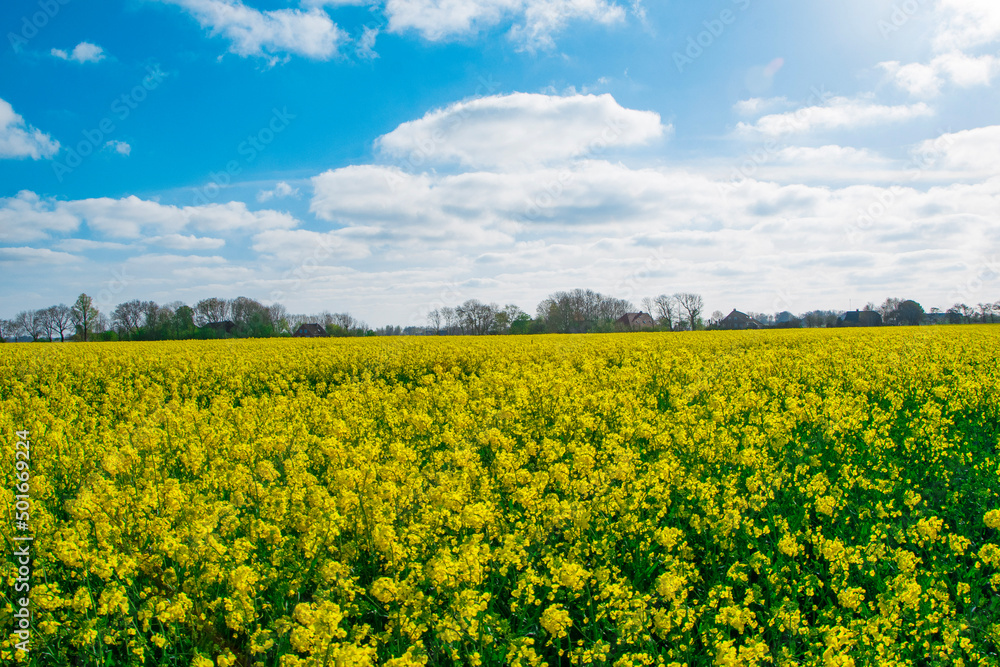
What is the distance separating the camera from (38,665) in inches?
109

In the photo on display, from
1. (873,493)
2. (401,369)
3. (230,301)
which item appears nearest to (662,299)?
(230,301)

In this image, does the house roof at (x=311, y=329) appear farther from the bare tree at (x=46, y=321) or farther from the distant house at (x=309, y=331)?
the bare tree at (x=46, y=321)

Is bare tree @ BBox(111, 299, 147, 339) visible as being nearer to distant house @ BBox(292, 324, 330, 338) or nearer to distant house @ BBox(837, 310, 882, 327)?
distant house @ BBox(292, 324, 330, 338)

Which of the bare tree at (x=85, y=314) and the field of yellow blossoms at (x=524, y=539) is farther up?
the bare tree at (x=85, y=314)

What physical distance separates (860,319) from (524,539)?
102 m

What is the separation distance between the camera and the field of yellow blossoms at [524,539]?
271 cm

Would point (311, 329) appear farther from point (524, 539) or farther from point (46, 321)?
point (524, 539)

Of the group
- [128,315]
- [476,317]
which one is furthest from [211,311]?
[476,317]

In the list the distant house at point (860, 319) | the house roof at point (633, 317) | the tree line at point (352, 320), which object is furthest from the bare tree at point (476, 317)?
the distant house at point (860, 319)

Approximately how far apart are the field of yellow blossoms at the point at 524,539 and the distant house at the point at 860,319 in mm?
85434

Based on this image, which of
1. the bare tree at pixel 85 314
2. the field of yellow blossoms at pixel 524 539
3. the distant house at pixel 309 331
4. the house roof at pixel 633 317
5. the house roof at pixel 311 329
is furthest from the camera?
the house roof at pixel 633 317

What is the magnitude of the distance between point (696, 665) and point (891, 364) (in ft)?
29.4

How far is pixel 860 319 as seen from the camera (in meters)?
86.2

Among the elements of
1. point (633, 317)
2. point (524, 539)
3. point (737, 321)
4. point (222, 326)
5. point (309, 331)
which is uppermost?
point (222, 326)
